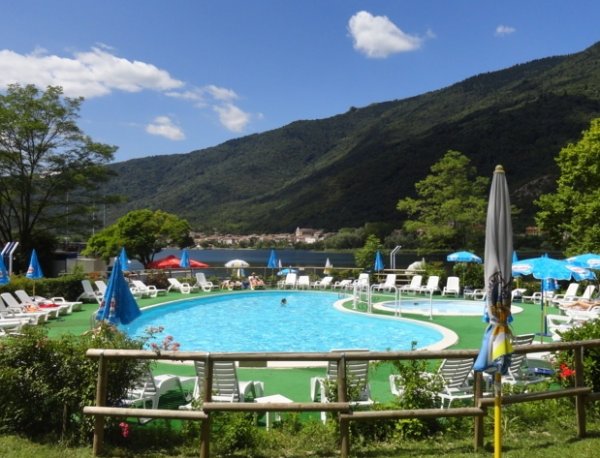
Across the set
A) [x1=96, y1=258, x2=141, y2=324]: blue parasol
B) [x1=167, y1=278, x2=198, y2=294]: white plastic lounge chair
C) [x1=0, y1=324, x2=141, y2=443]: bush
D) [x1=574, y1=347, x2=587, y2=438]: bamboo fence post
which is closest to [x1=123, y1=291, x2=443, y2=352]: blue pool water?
[x1=96, y1=258, x2=141, y2=324]: blue parasol

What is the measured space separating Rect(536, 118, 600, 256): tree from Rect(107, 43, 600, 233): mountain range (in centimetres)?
2453

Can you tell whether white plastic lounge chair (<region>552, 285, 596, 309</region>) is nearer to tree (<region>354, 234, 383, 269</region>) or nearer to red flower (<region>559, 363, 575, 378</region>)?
red flower (<region>559, 363, 575, 378</region>)

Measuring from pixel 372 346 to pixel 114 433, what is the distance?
888 centimetres

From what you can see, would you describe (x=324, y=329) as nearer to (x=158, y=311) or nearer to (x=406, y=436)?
(x=158, y=311)

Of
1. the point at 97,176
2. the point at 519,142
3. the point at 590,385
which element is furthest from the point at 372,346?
the point at 519,142

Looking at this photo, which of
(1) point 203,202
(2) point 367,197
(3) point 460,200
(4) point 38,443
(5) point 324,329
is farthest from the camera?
(1) point 203,202

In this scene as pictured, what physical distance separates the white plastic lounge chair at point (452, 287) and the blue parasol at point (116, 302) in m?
14.9

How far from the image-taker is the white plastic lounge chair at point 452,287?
71.4 feet

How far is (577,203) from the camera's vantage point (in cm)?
2481

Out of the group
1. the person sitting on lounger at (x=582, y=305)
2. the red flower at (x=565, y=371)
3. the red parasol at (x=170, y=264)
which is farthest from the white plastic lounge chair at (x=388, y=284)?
the red flower at (x=565, y=371)

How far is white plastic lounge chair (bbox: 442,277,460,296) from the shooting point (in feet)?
71.4

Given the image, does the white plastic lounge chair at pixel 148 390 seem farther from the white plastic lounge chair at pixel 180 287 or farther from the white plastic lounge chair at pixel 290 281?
the white plastic lounge chair at pixel 290 281

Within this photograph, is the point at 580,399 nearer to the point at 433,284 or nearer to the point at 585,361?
the point at 585,361

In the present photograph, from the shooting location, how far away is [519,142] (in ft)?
252
